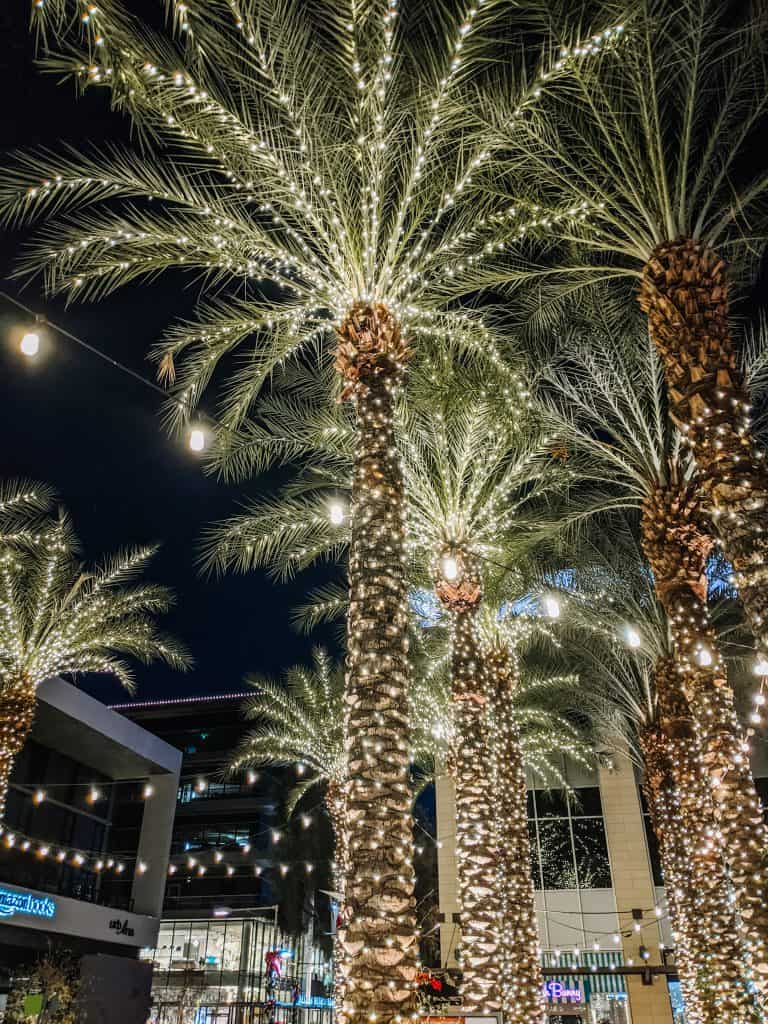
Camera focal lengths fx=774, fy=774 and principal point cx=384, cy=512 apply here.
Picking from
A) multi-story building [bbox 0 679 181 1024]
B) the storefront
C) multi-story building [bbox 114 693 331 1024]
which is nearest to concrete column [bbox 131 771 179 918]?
multi-story building [bbox 0 679 181 1024]

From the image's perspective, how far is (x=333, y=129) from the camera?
31.4 feet

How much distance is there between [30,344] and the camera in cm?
921

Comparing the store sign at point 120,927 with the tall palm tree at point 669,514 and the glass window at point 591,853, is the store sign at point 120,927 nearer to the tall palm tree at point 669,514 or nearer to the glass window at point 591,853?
the glass window at point 591,853

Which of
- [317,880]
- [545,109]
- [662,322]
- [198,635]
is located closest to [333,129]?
[545,109]

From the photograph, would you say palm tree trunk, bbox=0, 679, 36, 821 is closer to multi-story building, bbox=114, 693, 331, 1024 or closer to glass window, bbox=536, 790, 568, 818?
glass window, bbox=536, 790, 568, 818

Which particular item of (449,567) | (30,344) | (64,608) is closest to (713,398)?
(449,567)

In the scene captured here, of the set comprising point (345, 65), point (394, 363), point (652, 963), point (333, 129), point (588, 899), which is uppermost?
point (333, 129)

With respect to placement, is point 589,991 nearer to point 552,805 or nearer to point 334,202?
point 552,805

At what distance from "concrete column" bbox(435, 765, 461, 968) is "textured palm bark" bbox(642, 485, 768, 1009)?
18905mm

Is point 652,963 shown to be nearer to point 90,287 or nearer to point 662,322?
point 662,322

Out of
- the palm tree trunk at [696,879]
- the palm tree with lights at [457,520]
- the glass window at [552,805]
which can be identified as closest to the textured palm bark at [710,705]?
the palm tree trunk at [696,879]

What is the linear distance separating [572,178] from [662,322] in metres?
2.98

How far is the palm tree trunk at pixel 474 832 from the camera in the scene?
10.5 metres

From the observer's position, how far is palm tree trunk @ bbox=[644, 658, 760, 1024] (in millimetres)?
11773
